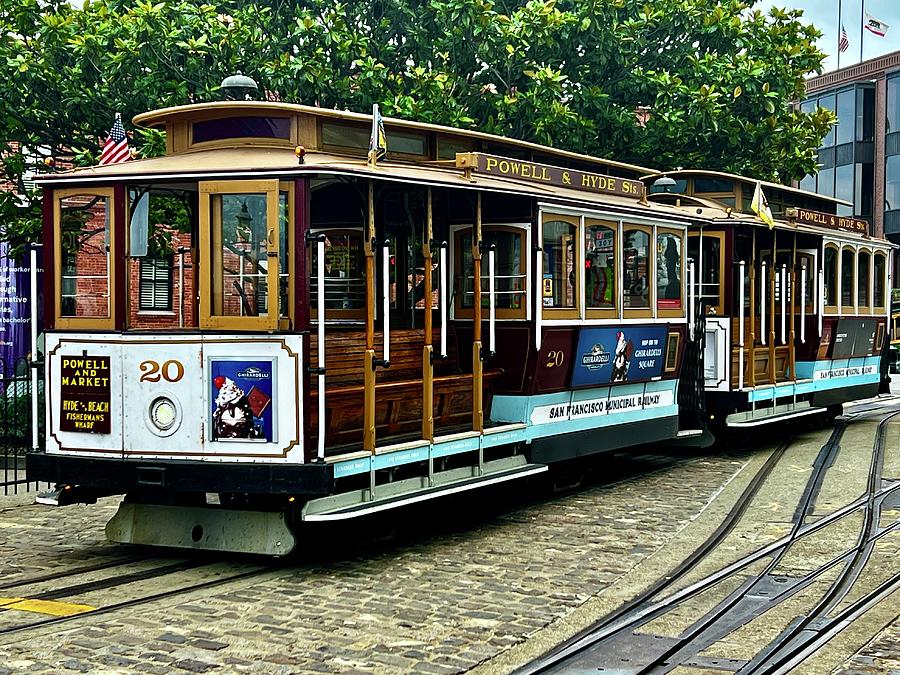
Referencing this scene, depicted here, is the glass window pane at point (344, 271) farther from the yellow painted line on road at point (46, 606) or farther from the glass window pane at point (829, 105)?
the glass window pane at point (829, 105)

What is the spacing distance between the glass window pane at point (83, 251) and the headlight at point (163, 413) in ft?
3.01

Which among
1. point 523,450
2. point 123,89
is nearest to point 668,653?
point 523,450

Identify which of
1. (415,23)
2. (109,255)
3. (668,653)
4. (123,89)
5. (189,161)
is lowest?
(668,653)

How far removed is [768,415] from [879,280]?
4540mm

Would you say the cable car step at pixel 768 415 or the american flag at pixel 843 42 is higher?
the american flag at pixel 843 42

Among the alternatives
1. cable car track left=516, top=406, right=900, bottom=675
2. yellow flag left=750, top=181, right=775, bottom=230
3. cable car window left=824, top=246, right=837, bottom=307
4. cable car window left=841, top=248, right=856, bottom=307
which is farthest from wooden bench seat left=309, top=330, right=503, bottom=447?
cable car window left=841, top=248, right=856, bottom=307

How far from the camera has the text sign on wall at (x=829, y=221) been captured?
17.9 meters

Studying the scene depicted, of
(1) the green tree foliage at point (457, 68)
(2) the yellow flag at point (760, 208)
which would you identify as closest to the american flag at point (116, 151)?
(1) the green tree foliage at point (457, 68)

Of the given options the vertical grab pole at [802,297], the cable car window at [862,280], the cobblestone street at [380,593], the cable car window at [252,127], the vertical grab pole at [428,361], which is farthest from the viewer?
the cable car window at [862,280]

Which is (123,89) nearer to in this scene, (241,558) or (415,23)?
(415,23)

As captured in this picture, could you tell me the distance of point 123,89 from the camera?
17.6 m

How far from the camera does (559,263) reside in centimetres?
1144

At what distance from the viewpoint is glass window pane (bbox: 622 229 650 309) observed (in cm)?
1241

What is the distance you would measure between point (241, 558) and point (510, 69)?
37.7ft
